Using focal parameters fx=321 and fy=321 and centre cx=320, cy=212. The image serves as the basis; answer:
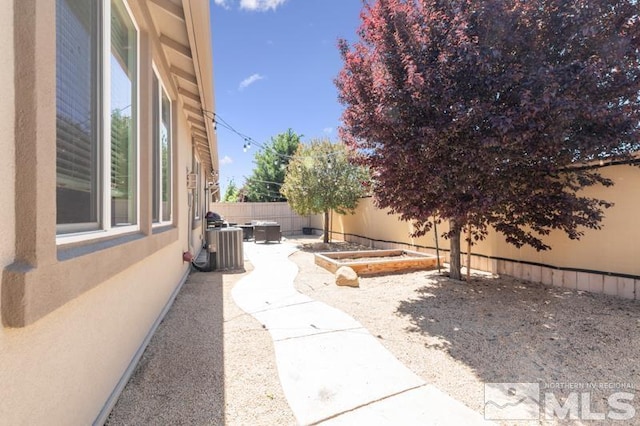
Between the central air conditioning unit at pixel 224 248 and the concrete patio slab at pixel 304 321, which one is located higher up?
the central air conditioning unit at pixel 224 248

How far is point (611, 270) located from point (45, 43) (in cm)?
714

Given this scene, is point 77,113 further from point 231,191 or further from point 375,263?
point 231,191

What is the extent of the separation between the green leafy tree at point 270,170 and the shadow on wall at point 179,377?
27185 mm

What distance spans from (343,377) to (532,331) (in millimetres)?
2540

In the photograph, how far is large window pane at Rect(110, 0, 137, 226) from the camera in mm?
2633

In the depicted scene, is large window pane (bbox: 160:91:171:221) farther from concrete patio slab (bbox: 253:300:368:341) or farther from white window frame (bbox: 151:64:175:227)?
concrete patio slab (bbox: 253:300:368:341)

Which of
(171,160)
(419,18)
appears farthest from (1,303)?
(419,18)

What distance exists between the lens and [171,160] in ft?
17.1

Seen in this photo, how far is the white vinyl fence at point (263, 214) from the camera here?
19.0 meters

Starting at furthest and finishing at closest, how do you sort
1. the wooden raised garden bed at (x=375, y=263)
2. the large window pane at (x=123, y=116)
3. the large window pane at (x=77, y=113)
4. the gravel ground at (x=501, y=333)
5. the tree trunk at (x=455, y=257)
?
the wooden raised garden bed at (x=375, y=263), the tree trunk at (x=455, y=257), the gravel ground at (x=501, y=333), the large window pane at (x=123, y=116), the large window pane at (x=77, y=113)

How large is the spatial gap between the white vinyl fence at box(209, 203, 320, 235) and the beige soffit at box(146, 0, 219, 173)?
13.4m

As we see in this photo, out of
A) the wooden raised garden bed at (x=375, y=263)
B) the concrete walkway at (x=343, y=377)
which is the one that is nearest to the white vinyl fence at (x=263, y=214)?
the wooden raised garden bed at (x=375, y=263)

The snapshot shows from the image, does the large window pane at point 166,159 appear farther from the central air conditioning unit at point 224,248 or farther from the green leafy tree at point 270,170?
the green leafy tree at point 270,170

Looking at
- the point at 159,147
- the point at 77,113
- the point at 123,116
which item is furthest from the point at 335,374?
the point at 159,147
